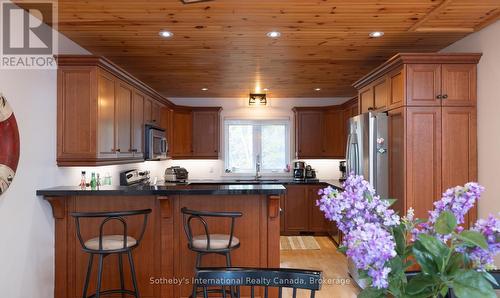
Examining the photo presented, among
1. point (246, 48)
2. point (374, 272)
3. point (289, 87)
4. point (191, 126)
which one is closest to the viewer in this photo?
point (374, 272)

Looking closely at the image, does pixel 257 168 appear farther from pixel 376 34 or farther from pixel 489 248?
pixel 489 248

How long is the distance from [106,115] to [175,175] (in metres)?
2.63

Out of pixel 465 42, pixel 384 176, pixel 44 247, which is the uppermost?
pixel 465 42

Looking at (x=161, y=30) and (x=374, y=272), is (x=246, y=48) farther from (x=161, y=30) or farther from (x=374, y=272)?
(x=374, y=272)

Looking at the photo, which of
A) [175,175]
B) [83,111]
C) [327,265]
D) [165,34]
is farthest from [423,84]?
[175,175]

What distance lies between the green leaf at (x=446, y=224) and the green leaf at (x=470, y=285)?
0.31 feet

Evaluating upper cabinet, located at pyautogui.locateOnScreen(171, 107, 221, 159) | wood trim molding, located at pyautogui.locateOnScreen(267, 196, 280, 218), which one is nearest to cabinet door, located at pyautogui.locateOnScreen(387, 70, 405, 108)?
wood trim molding, located at pyautogui.locateOnScreen(267, 196, 280, 218)

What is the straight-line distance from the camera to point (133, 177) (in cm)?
466

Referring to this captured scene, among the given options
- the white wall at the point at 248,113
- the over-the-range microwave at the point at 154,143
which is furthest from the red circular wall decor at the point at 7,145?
the white wall at the point at 248,113

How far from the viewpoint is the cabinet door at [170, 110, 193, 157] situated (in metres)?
6.23

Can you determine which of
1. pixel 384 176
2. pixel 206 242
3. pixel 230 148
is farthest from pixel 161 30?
pixel 230 148

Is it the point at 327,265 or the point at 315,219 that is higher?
the point at 315,219

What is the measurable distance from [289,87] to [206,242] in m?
3.57

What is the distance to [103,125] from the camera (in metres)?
3.23
